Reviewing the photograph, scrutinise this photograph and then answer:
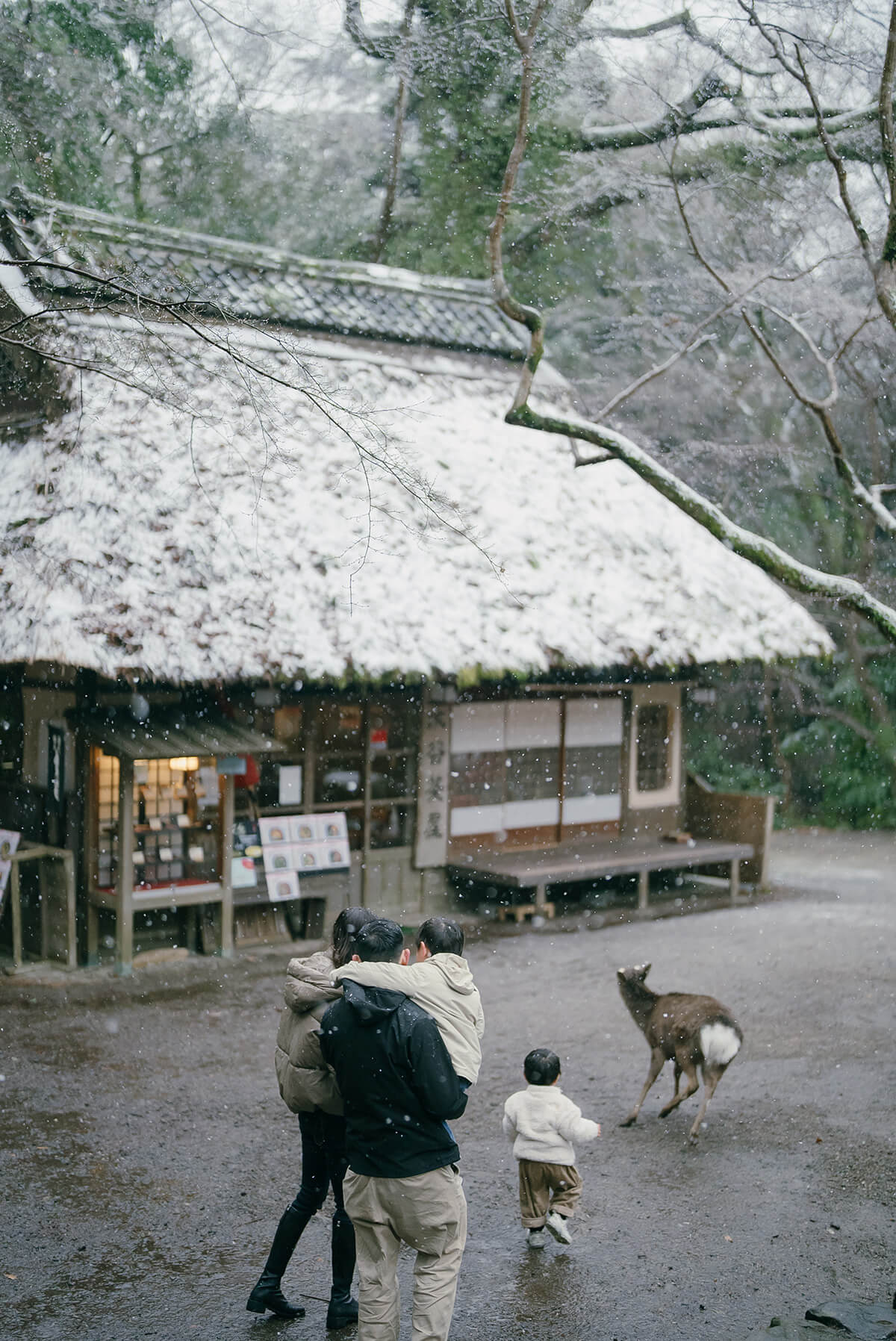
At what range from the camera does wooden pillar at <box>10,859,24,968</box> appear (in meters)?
9.49

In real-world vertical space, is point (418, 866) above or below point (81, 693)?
below

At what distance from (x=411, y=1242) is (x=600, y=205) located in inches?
681

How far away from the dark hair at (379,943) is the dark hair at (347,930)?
30 cm

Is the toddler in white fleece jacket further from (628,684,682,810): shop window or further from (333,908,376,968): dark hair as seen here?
(628,684,682,810): shop window

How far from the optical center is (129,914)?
954 cm

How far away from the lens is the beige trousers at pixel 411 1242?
3.61 metres

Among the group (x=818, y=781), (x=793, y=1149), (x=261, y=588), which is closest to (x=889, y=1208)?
(x=793, y=1149)

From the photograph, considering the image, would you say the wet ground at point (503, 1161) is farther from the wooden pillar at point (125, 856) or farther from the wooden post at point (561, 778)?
the wooden post at point (561, 778)

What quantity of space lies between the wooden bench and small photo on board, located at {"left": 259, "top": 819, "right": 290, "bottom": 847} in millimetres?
2085

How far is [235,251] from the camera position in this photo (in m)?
13.2

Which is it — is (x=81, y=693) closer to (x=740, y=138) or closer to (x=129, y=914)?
(x=129, y=914)

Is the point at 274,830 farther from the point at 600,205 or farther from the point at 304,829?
Answer: the point at 600,205

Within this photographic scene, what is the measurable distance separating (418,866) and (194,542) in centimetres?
387

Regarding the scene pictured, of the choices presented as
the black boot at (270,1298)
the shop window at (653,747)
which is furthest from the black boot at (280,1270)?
the shop window at (653,747)
